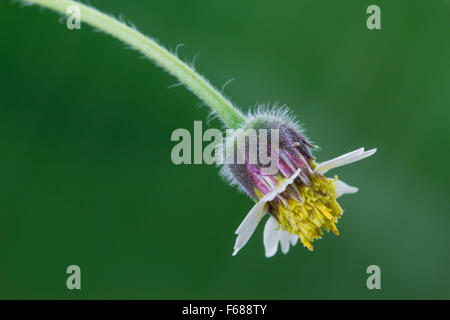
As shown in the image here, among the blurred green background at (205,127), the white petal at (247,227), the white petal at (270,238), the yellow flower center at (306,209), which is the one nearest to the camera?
the white petal at (247,227)

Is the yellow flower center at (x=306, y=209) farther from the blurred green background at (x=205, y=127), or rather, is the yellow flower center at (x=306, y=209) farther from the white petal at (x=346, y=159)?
the blurred green background at (x=205, y=127)

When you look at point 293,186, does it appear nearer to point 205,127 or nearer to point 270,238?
point 270,238

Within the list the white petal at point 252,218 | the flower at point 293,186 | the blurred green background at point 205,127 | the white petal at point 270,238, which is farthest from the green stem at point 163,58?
the blurred green background at point 205,127

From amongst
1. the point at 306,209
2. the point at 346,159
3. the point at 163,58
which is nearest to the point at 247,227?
the point at 306,209

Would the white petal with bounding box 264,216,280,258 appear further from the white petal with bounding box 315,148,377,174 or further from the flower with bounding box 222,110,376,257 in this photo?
the white petal with bounding box 315,148,377,174

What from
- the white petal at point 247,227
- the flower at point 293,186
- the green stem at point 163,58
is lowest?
the white petal at point 247,227

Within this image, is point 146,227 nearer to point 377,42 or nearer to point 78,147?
point 78,147

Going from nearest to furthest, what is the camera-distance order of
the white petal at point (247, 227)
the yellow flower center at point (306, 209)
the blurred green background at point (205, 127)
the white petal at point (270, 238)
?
the white petal at point (247, 227)
the yellow flower center at point (306, 209)
the white petal at point (270, 238)
the blurred green background at point (205, 127)
